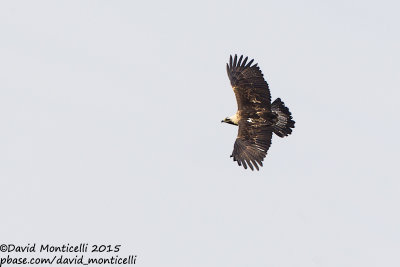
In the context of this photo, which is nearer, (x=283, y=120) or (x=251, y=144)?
(x=251, y=144)

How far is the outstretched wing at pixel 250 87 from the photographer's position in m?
52.6

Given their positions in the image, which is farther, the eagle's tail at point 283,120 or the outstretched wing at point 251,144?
the eagle's tail at point 283,120

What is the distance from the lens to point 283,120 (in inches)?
2112

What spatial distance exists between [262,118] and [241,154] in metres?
1.92

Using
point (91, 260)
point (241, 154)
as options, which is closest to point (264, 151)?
point (241, 154)

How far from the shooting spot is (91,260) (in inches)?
2280

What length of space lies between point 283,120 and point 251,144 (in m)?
2.48

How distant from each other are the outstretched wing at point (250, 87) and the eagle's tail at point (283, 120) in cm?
109

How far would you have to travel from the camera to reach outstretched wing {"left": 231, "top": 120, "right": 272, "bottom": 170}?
2019 inches

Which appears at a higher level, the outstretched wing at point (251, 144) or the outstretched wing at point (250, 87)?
the outstretched wing at point (250, 87)

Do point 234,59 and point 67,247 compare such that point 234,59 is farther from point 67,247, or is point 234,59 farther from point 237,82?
point 67,247

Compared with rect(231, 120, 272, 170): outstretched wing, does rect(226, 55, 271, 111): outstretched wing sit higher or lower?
higher

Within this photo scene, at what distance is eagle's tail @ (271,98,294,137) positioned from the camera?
53.6 meters

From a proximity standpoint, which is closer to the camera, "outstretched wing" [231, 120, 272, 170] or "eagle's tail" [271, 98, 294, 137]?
"outstretched wing" [231, 120, 272, 170]
